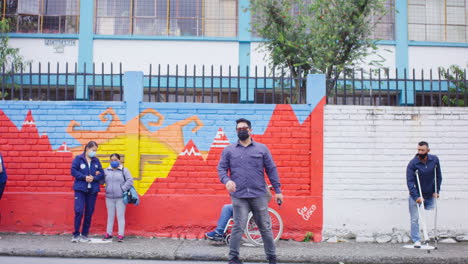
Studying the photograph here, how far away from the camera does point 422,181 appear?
7.59 meters

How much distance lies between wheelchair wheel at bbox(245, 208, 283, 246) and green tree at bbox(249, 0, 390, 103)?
2614 mm

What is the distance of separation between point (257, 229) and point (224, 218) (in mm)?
563

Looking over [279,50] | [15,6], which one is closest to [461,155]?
[279,50]

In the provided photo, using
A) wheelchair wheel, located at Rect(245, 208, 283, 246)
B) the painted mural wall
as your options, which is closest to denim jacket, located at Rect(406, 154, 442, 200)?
the painted mural wall

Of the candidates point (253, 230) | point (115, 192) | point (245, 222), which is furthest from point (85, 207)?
point (245, 222)

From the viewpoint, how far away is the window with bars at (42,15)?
47.4ft

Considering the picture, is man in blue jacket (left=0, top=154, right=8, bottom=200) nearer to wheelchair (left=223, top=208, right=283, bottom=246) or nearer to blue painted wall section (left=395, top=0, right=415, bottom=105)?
wheelchair (left=223, top=208, right=283, bottom=246)

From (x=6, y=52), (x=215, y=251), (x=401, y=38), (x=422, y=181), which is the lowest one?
(x=215, y=251)

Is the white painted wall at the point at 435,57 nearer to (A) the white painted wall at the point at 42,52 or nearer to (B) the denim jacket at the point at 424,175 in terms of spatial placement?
(B) the denim jacket at the point at 424,175

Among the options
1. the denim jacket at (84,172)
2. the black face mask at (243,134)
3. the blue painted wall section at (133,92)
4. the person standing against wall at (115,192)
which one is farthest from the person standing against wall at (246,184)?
the blue painted wall section at (133,92)

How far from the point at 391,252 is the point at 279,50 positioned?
5206mm

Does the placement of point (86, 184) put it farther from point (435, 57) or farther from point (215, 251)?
point (435, 57)

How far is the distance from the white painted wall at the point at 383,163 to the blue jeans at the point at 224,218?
180 cm

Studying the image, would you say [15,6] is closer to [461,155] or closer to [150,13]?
[150,13]
